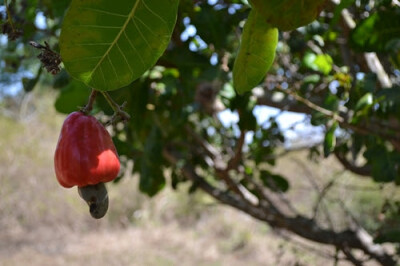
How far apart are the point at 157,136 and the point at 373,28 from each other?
0.73 m

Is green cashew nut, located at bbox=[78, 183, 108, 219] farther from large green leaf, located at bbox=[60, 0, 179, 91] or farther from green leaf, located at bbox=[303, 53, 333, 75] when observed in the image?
green leaf, located at bbox=[303, 53, 333, 75]

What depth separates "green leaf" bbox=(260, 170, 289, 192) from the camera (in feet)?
6.69

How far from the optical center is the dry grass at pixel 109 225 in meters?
6.07

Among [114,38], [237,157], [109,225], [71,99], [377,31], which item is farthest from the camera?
[109,225]

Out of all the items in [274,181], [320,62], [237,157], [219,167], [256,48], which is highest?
[256,48]

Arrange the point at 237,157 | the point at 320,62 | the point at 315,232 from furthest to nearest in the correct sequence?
the point at 315,232 < the point at 237,157 < the point at 320,62

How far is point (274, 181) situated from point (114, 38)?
1505mm

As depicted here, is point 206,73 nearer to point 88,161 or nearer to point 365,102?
point 365,102

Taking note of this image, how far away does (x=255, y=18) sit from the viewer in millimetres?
689

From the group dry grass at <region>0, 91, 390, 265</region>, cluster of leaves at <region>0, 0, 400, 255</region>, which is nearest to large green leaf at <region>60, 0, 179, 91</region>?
cluster of leaves at <region>0, 0, 400, 255</region>

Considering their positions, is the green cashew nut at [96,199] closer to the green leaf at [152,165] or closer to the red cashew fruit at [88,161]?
the red cashew fruit at [88,161]

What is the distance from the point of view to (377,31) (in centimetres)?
108

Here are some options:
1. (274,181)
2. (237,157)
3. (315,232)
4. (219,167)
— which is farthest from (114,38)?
(274,181)

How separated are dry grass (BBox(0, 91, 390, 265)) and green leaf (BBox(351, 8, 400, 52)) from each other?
Answer: 184 inches
